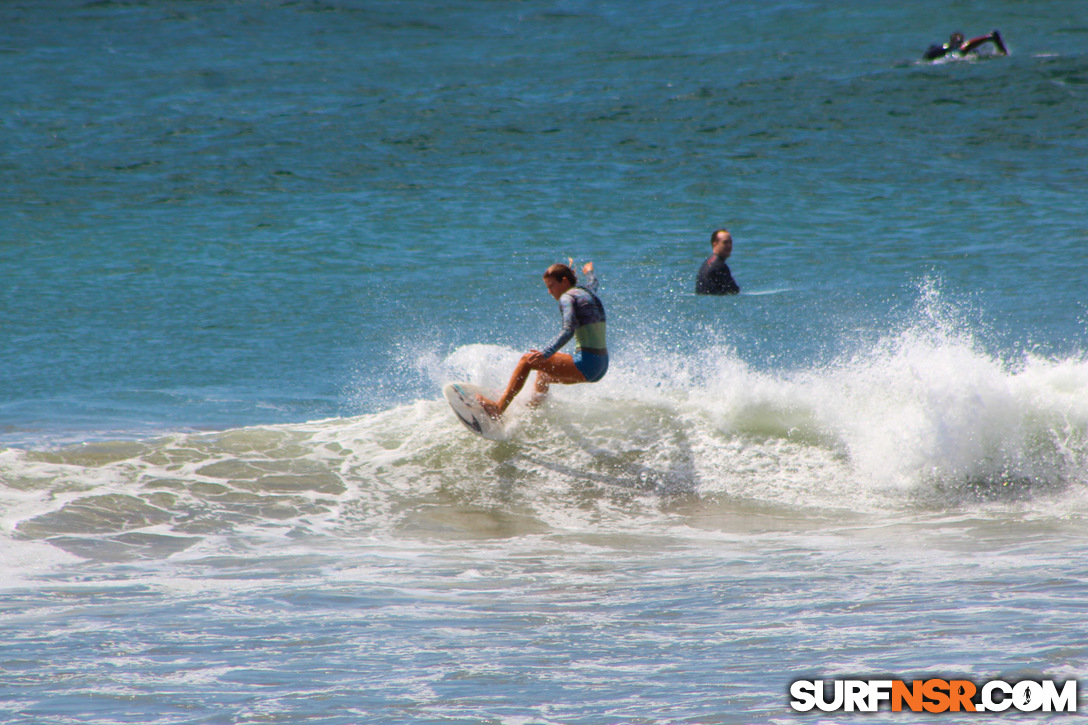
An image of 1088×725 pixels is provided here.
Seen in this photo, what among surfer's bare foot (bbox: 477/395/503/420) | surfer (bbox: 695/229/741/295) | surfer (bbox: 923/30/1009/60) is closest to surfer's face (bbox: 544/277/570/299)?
surfer's bare foot (bbox: 477/395/503/420)

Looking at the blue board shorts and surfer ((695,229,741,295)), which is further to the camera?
surfer ((695,229,741,295))

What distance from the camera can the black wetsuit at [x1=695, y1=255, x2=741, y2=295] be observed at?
628 inches

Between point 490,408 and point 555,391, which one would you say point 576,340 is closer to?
point 490,408

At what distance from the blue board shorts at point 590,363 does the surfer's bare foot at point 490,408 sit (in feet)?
2.84

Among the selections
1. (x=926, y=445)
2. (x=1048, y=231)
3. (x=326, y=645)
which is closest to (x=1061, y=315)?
(x=1048, y=231)

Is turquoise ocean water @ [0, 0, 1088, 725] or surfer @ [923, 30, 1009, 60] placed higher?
surfer @ [923, 30, 1009, 60]

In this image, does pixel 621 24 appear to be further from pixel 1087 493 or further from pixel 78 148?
pixel 1087 493

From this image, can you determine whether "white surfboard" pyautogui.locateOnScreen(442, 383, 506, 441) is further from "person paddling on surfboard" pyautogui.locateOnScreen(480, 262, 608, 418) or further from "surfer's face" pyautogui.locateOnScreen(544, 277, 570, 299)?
"surfer's face" pyautogui.locateOnScreen(544, 277, 570, 299)

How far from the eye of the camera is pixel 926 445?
30.1 ft

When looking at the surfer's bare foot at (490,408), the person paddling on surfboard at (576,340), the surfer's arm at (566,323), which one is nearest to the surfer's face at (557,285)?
the person paddling on surfboard at (576,340)

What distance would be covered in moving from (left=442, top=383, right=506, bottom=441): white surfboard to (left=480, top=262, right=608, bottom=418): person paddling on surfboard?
249 millimetres

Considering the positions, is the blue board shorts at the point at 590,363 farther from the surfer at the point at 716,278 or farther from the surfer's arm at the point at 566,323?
the surfer at the point at 716,278

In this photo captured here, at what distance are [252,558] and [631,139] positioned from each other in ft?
70.3

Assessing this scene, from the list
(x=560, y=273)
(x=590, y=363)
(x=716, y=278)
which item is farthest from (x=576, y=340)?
(x=716, y=278)
